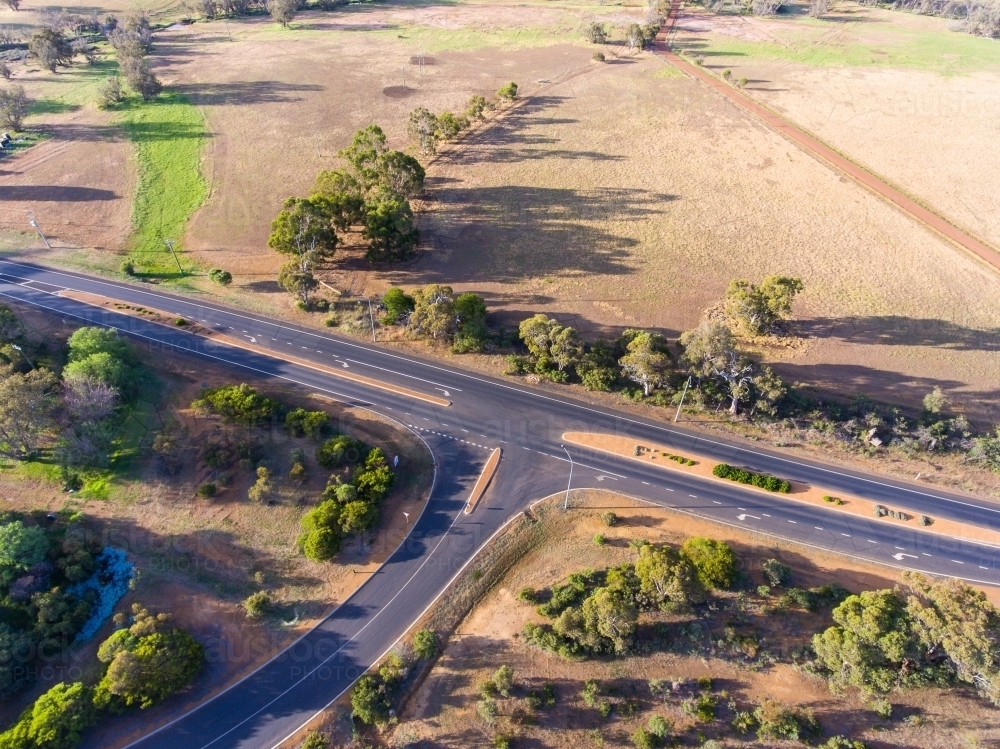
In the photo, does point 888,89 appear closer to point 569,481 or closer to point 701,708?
point 569,481

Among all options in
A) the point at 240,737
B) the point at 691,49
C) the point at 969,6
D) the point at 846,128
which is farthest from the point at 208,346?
the point at 969,6

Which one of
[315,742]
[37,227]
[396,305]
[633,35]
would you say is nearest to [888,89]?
[633,35]

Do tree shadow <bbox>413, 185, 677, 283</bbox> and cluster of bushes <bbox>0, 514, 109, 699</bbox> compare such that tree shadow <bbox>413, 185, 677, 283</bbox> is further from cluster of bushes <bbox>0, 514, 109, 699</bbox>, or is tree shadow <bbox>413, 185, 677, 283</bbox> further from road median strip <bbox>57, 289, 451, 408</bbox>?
cluster of bushes <bbox>0, 514, 109, 699</bbox>

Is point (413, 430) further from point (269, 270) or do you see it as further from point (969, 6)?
point (969, 6)

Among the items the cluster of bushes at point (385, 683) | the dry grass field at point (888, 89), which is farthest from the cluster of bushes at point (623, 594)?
the dry grass field at point (888, 89)

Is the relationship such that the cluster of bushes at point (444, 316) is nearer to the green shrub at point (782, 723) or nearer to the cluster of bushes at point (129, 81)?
the green shrub at point (782, 723)

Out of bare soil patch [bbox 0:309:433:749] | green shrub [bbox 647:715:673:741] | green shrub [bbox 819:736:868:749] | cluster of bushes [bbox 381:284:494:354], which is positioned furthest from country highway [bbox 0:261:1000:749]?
green shrub [bbox 647:715:673:741]
